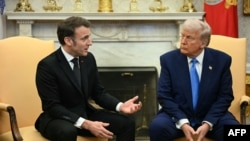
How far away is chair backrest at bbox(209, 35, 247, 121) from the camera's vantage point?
127 inches

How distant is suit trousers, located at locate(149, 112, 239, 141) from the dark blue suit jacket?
0.04 meters

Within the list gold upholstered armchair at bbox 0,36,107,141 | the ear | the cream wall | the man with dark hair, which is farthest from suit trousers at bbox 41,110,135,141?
the cream wall

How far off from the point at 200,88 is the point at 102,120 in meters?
0.66

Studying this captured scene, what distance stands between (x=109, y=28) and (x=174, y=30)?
67 centimetres

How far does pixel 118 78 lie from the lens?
4660 mm

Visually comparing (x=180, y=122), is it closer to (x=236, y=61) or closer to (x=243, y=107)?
(x=243, y=107)

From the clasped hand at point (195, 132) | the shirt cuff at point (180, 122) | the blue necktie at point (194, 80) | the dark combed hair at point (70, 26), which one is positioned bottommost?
the clasped hand at point (195, 132)

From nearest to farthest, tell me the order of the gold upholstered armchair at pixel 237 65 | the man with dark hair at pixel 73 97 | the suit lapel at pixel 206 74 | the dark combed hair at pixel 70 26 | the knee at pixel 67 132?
the knee at pixel 67 132 < the man with dark hair at pixel 73 97 < the dark combed hair at pixel 70 26 < the suit lapel at pixel 206 74 < the gold upholstered armchair at pixel 237 65

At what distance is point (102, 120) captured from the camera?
2.86m

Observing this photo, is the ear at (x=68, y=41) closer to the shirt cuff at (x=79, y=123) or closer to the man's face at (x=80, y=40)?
the man's face at (x=80, y=40)

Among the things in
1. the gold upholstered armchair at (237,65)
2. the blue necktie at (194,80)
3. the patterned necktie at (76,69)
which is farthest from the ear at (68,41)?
the gold upholstered armchair at (237,65)

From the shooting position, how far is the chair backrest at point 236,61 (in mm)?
3230

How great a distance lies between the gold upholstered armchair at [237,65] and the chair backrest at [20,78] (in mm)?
1331

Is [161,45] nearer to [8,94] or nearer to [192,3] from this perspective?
[192,3]
